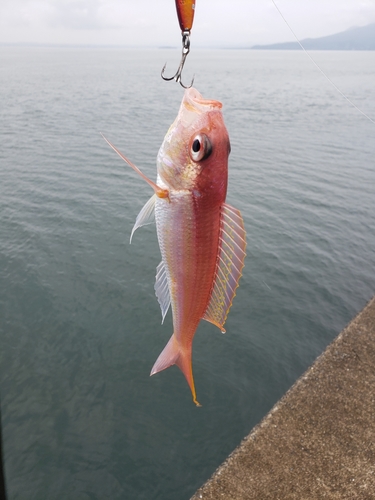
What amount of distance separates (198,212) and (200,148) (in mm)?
336

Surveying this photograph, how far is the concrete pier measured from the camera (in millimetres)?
4492

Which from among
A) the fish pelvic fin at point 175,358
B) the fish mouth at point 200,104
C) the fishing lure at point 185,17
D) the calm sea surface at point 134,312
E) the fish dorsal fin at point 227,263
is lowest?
the calm sea surface at point 134,312

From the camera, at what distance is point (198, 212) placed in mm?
2160

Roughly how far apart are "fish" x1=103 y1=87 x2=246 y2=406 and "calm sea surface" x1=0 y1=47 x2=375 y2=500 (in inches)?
185

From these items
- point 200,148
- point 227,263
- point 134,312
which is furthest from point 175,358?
point 134,312

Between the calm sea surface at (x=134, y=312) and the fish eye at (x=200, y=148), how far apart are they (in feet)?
17.7

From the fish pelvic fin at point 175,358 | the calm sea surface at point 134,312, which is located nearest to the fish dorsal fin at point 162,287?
the fish pelvic fin at point 175,358

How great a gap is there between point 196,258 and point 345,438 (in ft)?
13.6

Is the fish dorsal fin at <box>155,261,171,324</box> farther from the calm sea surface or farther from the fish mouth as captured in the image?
the calm sea surface

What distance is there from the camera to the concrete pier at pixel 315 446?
4.49 meters

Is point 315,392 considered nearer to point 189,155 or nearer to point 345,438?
point 345,438

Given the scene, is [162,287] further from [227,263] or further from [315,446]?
[315,446]

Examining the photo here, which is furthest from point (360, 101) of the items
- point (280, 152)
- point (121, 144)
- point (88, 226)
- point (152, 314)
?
point (152, 314)

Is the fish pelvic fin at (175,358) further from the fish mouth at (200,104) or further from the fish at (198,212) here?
the fish mouth at (200,104)
